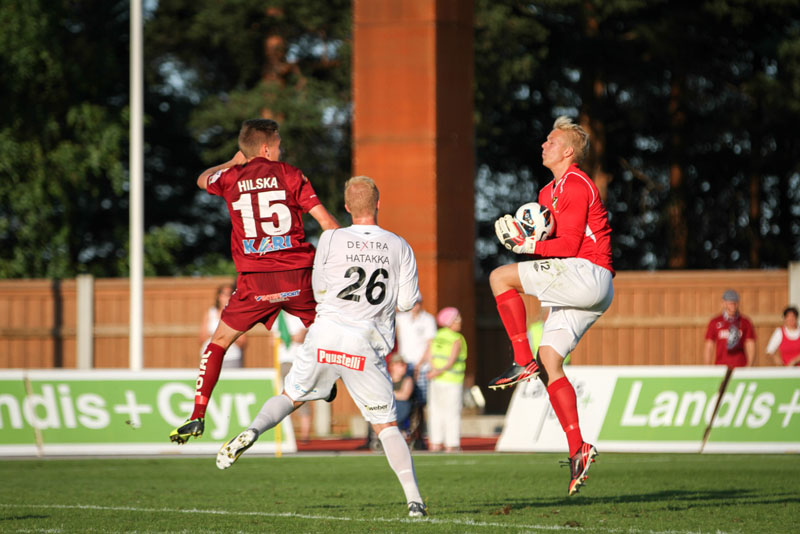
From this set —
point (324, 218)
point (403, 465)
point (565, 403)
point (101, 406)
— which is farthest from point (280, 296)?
point (101, 406)

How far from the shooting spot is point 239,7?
31.8m

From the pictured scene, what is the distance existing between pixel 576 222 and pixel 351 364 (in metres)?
1.80

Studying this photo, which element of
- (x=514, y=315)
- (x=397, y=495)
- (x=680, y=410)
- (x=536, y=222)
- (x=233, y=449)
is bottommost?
(x=680, y=410)

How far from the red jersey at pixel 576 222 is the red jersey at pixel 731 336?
9236mm

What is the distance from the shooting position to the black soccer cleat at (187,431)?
876 cm

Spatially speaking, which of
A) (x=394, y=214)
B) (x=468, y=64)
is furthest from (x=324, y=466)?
(x=468, y=64)

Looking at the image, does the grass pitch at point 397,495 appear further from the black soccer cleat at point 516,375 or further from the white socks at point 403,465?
the black soccer cleat at point 516,375

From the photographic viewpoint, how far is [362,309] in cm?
835

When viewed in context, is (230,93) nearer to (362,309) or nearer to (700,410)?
(700,410)

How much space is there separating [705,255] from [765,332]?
490 inches

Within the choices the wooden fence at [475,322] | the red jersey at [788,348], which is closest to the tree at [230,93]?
the wooden fence at [475,322]

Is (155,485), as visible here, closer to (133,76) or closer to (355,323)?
(355,323)

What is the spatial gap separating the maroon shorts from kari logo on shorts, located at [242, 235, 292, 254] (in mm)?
173

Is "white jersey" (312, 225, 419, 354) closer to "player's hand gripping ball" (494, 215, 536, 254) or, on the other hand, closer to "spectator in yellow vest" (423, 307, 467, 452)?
"player's hand gripping ball" (494, 215, 536, 254)
